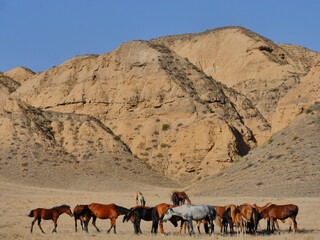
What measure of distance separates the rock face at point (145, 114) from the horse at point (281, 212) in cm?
3392

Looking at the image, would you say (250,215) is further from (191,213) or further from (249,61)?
(249,61)

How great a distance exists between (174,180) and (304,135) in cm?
1996

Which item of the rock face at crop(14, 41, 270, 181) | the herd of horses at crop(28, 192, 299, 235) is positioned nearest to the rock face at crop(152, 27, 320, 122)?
the rock face at crop(14, 41, 270, 181)

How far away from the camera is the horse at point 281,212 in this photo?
21.7 meters

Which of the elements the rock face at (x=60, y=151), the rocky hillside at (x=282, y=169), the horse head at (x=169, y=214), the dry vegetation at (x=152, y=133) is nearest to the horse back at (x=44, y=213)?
the horse head at (x=169, y=214)

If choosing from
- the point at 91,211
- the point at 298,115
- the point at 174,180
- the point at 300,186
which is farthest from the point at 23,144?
the point at 91,211

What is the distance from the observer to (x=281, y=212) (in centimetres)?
2186

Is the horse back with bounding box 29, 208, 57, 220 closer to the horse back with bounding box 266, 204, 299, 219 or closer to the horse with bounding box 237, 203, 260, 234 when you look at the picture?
the horse with bounding box 237, 203, 260, 234

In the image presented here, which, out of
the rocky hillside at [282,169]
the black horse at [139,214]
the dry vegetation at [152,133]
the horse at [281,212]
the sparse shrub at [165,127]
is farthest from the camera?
the sparse shrub at [165,127]

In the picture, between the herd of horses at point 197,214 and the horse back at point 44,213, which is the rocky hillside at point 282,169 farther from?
the horse back at point 44,213

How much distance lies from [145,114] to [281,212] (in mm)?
52994

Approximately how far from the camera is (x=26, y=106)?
74.2 meters

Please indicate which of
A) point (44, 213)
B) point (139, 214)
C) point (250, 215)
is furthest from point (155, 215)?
point (44, 213)

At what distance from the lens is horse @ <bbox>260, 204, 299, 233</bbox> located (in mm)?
21656
